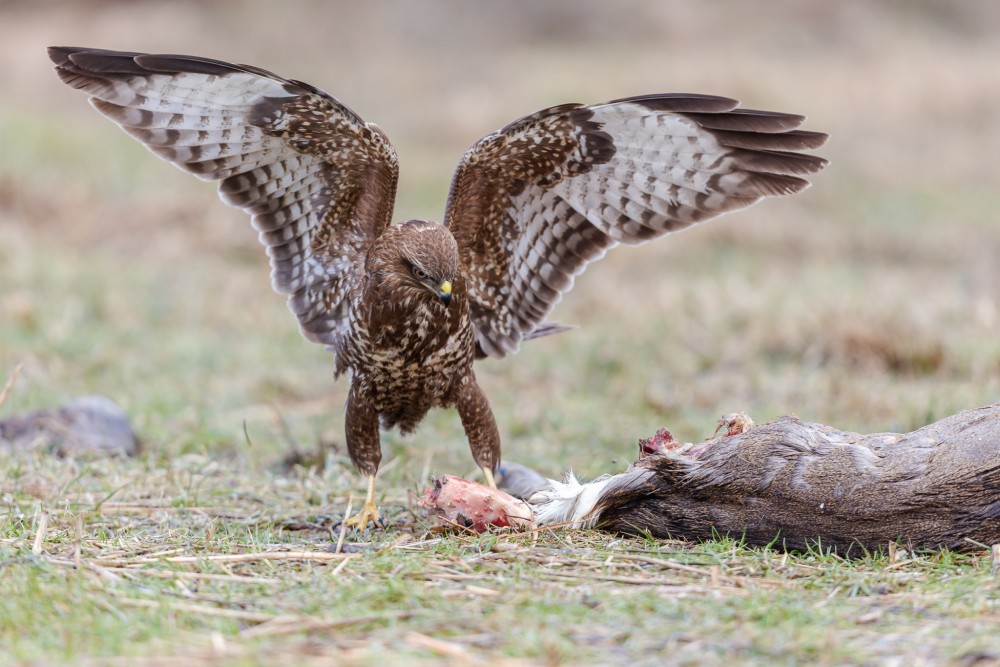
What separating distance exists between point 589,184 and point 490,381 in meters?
3.05

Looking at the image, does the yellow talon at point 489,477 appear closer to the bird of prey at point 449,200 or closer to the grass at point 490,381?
the bird of prey at point 449,200

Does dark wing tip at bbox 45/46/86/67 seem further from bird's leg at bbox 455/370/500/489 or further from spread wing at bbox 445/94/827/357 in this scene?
bird's leg at bbox 455/370/500/489

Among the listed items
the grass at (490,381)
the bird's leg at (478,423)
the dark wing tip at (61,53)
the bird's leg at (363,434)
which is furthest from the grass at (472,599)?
the dark wing tip at (61,53)

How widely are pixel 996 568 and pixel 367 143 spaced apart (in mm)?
2686

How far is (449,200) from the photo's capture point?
4.82 meters

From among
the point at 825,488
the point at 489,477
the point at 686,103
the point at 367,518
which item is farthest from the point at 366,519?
the point at 686,103

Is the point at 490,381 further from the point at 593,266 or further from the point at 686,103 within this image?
the point at 593,266

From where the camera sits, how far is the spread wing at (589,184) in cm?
454

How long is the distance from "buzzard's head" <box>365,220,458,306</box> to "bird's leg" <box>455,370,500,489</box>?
18.1 inches

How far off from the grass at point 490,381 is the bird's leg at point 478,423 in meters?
0.36

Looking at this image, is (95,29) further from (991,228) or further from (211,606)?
(211,606)

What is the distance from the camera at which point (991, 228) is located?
509 inches

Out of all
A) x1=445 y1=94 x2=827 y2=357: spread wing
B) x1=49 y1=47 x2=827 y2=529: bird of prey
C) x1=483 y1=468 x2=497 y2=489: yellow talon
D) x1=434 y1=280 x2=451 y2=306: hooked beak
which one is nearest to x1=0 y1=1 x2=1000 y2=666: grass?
x1=483 y1=468 x2=497 y2=489: yellow talon

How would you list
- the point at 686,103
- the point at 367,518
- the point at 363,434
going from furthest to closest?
the point at 363,434 < the point at 686,103 < the point at 367,518
